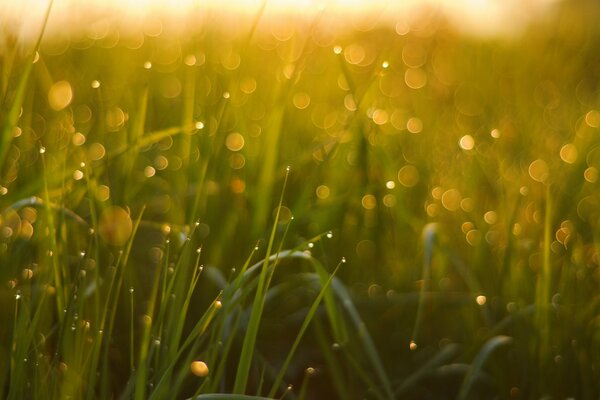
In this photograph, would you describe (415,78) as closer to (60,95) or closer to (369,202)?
(60,95)

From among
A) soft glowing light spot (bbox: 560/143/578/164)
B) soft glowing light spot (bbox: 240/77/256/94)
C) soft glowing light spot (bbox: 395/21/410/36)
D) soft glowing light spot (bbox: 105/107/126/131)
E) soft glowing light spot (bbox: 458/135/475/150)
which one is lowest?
soft glowing light spot (bbox: 105/107/126/131)

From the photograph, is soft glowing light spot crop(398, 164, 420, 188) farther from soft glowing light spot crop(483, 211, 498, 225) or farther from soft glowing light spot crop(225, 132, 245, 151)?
soft glowing light spot crop(225, 132, 245, 151)

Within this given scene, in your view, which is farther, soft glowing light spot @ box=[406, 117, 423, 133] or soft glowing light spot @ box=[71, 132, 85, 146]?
soft glowing light spot @ box=[406, 117, 423, 133]

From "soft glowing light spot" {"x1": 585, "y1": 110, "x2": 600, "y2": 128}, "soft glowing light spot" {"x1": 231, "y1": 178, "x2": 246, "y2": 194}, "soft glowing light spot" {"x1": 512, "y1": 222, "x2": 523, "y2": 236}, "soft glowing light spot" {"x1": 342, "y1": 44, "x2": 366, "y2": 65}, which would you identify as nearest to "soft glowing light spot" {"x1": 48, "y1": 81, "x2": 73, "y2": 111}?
"soft glowing light spot" {"x1": 231, "y1": 178, "x2": 246, "y2": 194}

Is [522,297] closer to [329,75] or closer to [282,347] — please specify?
[282,347]

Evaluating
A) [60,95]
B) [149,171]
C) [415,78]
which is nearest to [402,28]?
[415,78]

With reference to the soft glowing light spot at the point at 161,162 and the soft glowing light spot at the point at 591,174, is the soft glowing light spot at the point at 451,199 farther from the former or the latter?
the soft glowing light spot at the point at 161,162

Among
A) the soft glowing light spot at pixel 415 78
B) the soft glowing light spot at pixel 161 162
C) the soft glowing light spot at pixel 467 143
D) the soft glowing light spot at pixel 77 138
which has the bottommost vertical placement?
the soft glowing light spot at pixel 161 162

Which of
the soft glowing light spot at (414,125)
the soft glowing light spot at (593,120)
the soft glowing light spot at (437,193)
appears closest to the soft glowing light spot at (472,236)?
the soft glowing light spot at (437,193)
